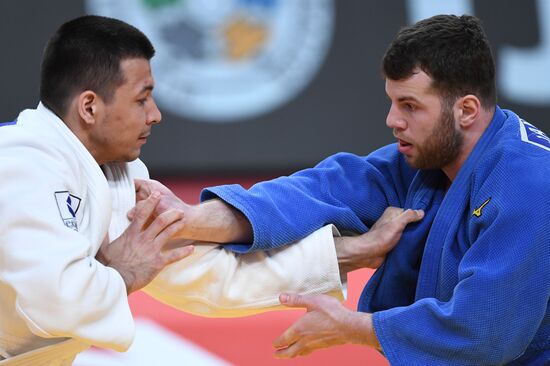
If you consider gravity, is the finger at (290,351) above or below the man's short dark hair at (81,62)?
below

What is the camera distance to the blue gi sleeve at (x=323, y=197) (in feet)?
10.1

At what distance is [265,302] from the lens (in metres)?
3.16

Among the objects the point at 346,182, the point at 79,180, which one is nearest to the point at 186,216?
the point at 79,180

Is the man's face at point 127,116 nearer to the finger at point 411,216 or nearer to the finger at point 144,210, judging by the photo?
the finger at point 144,210

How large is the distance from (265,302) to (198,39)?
3531 millimetres

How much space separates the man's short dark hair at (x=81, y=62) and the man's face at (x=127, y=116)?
0.03 meters

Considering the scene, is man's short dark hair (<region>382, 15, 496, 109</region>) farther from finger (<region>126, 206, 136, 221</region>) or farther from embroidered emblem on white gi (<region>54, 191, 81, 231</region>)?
embroidered emblem on white gi (<region>54, 191, 81, 231</region>)

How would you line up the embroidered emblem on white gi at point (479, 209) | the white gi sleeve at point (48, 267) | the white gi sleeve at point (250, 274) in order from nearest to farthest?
1. the white gi sleeve at point (48, 267)
2. the embroidered emblem on white gi at point (479, 209)
3. the white gi sleeve at point (250, 274)

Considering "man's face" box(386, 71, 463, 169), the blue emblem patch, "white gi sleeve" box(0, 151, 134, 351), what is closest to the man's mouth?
"man's face" box(386, 71, 463, 169)

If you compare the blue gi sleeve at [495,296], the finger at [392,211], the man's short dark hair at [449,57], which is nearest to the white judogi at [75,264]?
the finger at [392,211]

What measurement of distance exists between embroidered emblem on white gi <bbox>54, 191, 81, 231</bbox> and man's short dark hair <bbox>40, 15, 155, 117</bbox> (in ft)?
1.09

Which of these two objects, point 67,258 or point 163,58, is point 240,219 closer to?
point 67,258

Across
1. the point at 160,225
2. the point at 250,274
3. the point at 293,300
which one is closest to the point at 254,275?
the point at 250,274

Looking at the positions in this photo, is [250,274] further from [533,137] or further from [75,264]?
[533,137]
